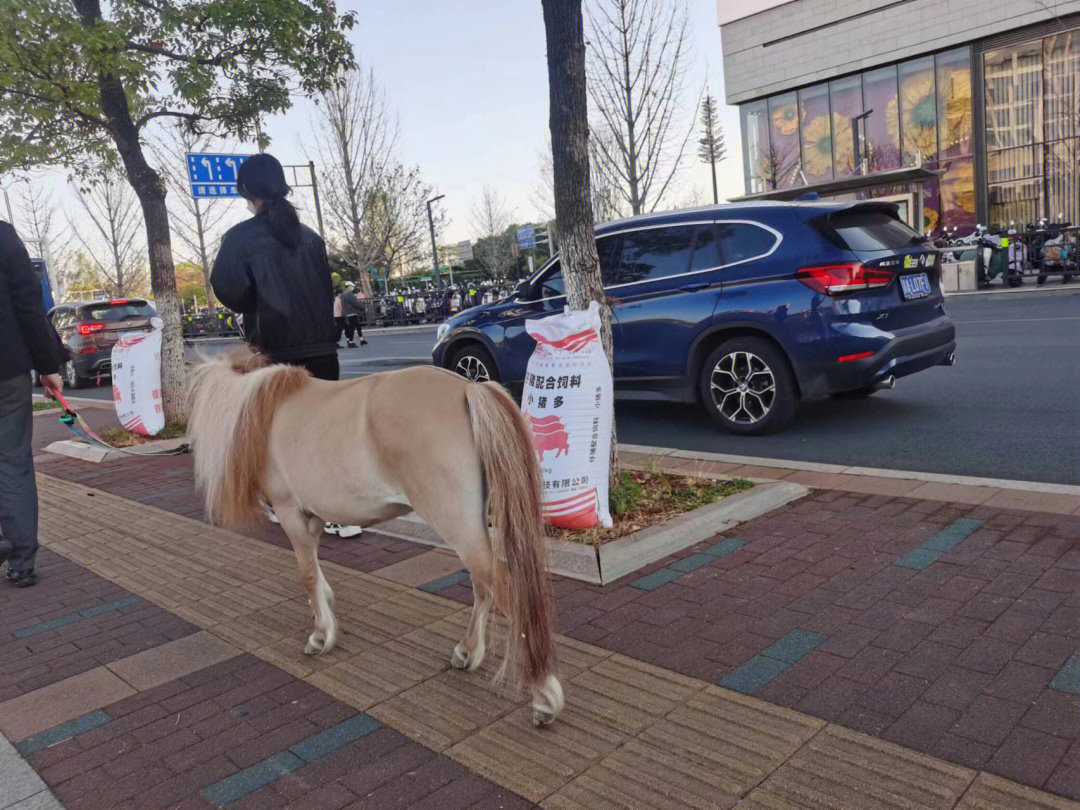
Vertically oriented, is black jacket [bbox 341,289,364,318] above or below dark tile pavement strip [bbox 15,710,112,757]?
above

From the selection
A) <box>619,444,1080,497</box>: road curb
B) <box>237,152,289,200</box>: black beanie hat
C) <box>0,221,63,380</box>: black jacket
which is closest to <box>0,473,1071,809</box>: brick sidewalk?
<box>0,221,63,380</box>: black jacket

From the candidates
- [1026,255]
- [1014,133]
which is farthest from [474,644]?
[1014,133]

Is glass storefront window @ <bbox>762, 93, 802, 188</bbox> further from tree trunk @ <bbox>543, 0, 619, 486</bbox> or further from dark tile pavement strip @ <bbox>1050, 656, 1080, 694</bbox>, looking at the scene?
dark tile pavement strip @ <bbox>1050, 656, 1080, 694</bbox>

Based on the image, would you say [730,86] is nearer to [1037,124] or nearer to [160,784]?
[1037,124]

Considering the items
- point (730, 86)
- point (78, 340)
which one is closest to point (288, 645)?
point (78, 340)

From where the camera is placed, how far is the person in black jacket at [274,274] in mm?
4102

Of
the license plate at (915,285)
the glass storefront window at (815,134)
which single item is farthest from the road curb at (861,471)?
the glass storefront window at (815,134)

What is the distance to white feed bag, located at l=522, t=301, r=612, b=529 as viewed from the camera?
4.43 m

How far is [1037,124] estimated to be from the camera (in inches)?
1178

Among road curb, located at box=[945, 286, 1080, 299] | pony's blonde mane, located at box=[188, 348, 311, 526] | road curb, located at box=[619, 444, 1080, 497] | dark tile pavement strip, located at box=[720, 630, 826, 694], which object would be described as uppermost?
pony's blonde mane, located at box=[188, 348, 311, 526]

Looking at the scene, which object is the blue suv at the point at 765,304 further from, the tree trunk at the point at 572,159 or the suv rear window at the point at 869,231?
the tree trunk at the point at 572,159

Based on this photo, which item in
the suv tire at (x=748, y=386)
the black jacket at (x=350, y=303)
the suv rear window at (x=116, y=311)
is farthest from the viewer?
the black jacket at (x=350, y=303)

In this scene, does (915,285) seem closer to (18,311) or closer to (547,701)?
(547,701)

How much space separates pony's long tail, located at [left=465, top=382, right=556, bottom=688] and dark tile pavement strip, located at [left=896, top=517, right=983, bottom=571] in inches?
79.7
